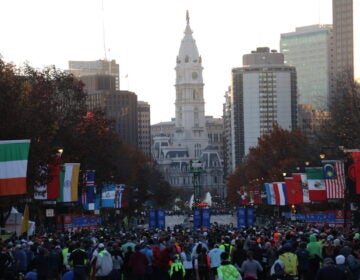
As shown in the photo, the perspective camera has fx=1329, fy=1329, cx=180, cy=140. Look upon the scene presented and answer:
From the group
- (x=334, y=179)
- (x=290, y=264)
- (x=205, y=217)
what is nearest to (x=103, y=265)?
(x=290, y=264)

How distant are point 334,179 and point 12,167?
2808 centimetres

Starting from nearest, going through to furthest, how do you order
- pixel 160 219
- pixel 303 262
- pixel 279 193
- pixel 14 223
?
1. pixel 303 262
2. pixel 14 223
3. pixel 160 219
4. pixel 279 193

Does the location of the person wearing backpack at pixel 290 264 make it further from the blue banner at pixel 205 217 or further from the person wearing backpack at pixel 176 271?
the blue banner at pixel 205 217

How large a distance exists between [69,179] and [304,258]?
29.2m

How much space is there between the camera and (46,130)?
64562 millimetres

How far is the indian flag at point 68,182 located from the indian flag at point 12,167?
821 inches

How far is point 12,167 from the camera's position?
41.4 m

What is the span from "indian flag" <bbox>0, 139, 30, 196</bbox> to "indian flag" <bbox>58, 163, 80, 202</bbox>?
20.9 meters

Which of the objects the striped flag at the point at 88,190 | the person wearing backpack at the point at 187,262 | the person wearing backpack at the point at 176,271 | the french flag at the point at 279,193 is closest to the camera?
the person wearing backpack at the point at 176,271

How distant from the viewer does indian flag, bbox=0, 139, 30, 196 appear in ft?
135

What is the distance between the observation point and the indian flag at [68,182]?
62.9 meters

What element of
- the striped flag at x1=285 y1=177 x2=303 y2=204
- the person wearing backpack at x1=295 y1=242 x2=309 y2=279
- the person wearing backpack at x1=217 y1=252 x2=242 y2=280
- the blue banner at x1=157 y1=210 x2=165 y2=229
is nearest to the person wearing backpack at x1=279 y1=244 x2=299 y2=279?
the person wearing backpack at x1=295 y1=242 x2=309 y2=279

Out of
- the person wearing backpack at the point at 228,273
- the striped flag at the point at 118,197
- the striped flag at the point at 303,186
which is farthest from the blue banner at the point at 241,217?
the person wearing backpack at the point at 228,273

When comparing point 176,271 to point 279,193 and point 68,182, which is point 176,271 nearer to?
point 68,182
